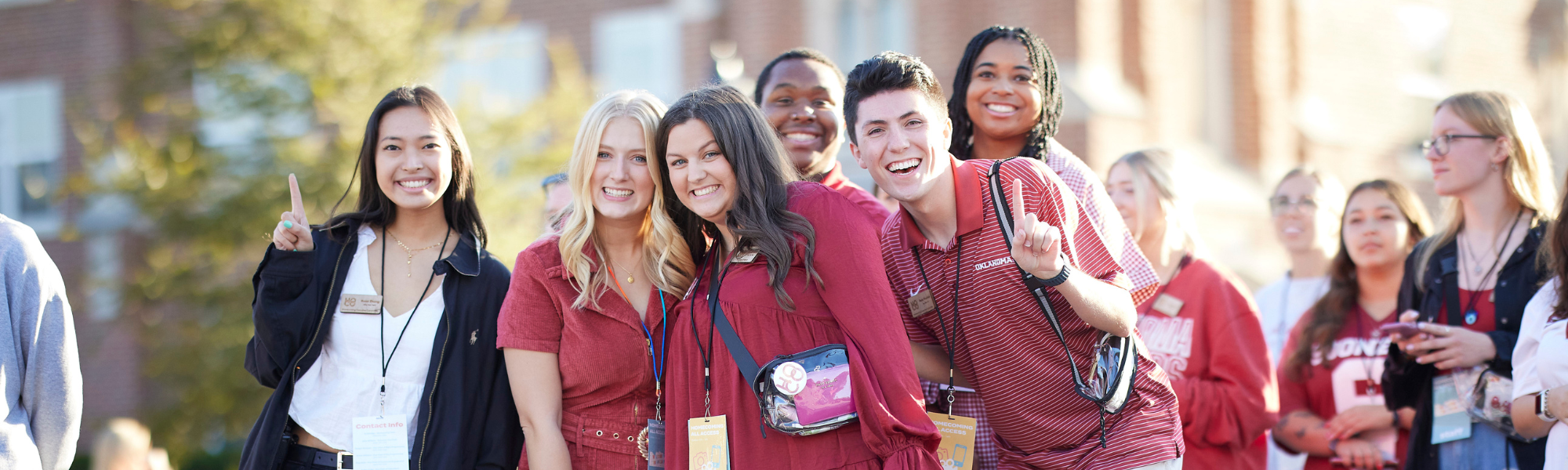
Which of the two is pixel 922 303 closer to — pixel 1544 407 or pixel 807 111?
pixel 807 111

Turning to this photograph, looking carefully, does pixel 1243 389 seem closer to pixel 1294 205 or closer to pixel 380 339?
pixel 1294 205

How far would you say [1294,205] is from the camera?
19.4 ft

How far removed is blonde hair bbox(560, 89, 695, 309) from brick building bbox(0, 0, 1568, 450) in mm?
8440

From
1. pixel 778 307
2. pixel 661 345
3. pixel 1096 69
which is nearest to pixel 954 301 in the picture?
pixel 778 307

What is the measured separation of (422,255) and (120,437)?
10.1ft

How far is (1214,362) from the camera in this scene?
4305mm

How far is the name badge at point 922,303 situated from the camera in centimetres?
322

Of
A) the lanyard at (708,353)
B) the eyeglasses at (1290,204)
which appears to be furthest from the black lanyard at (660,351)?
the eyeglasses at (1290,204)

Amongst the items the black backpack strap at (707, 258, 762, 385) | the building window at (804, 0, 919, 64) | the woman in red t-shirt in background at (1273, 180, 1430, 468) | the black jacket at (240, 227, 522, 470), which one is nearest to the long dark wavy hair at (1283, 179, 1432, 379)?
the woman in red t-shirt in background at (1273, 180, 1430, 468)

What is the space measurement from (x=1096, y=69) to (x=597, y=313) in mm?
9852

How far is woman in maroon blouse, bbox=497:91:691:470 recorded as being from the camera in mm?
3414

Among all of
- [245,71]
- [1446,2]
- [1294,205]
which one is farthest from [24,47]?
[1446,2]

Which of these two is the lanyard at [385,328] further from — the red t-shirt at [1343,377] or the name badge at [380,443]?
the red t-shirt at [1343,377]

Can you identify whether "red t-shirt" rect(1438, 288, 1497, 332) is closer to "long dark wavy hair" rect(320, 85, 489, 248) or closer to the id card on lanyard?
the id card on lanyard
